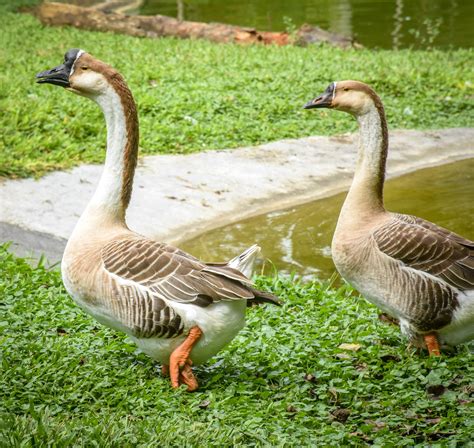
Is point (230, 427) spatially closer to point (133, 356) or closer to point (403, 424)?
point (403, 424)

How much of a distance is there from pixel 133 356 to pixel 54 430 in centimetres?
137

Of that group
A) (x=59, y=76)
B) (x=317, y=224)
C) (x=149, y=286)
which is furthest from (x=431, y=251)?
(x=317, y=224)

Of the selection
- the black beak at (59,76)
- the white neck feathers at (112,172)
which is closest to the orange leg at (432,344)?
the white neck feathers at (112,172)

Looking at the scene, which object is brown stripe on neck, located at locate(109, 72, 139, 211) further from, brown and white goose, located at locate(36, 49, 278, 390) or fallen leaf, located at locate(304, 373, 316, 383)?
fallen leaf, located at locate(304, 373, 316, 383)

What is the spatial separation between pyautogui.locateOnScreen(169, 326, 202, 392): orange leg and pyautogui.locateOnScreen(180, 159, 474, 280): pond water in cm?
283

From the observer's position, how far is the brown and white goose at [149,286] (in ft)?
14.3

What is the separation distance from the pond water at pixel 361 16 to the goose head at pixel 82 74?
13.5m

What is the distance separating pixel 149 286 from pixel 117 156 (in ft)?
2.79

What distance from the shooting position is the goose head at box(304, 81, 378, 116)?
5.24 meters

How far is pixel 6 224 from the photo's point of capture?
746cm

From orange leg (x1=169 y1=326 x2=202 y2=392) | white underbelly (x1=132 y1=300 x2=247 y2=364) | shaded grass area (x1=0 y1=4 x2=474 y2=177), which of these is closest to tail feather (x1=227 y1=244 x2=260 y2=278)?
white underbelly (x1=132 y1=300 x2=247 y2=364)

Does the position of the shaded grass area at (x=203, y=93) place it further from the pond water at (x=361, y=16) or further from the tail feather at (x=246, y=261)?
the tail feather at (x=246, y=261)

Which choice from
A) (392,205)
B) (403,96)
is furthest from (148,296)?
(403,96)

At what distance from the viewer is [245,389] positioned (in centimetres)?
452
